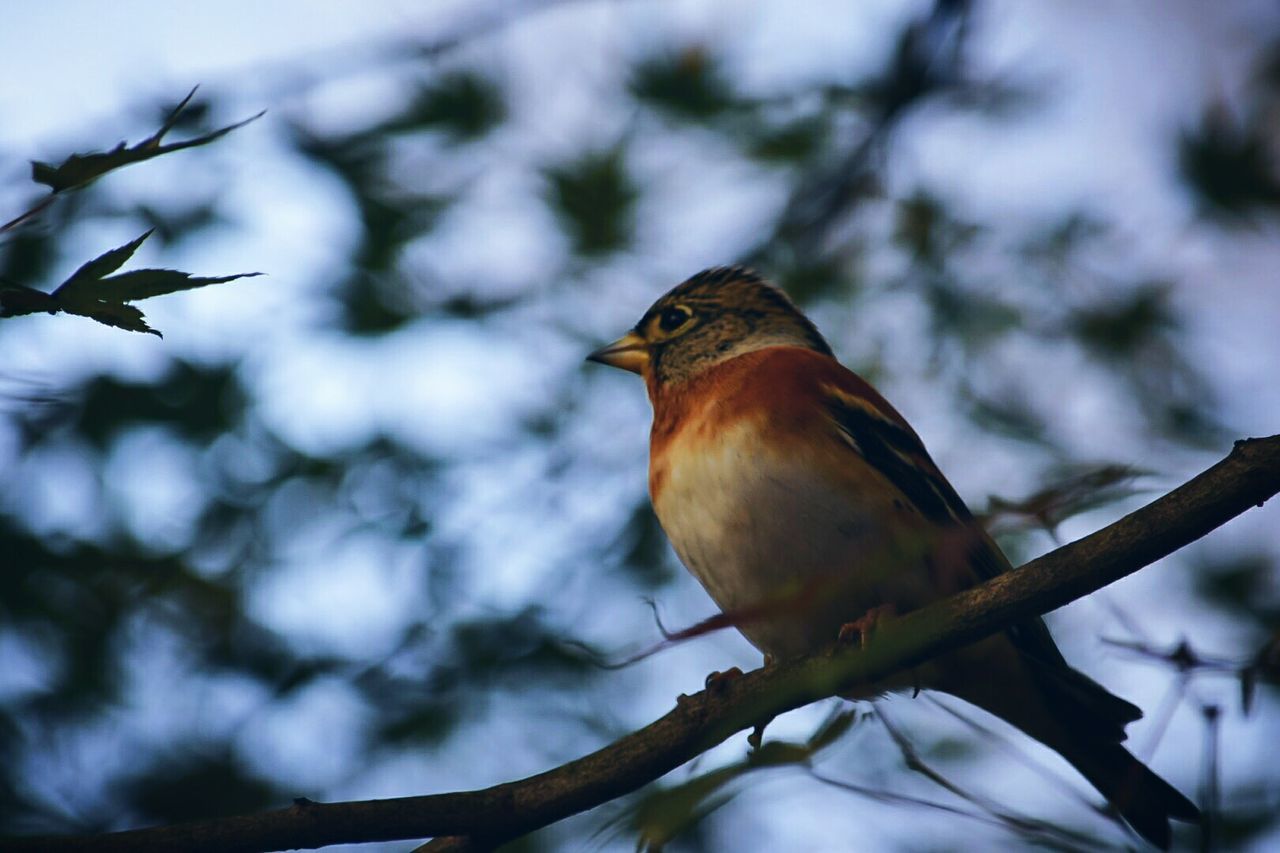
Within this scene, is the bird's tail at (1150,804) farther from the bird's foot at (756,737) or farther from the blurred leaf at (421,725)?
the blurred leaf at (421,725)

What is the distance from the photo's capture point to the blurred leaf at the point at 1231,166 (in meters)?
5.95

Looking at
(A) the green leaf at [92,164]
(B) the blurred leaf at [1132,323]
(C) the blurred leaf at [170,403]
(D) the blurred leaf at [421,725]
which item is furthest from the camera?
(B) the blurred leaf at [1132,323]

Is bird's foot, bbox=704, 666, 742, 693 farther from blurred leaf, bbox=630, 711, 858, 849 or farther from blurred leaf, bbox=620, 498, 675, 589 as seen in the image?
blurred leaf, bbox=620, 498, 675, 589

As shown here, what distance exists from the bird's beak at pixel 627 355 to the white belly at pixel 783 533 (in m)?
1.31

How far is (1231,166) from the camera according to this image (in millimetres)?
5996

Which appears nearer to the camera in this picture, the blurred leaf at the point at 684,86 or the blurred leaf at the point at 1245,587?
the blurred leaf at the point at 1245,587

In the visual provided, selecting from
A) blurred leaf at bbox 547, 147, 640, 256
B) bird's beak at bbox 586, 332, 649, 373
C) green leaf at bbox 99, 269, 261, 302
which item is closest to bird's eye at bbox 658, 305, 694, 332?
bird's beak at bbox 586, 332, 649, 373

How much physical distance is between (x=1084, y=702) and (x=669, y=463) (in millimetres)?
1851

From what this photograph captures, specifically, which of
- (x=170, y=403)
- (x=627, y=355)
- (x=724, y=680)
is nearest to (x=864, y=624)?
(x=724, y=680)

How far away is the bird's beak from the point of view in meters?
6.03

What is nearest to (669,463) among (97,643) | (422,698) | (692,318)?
(692,318)

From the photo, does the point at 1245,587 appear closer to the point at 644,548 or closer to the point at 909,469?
the point at 909,469

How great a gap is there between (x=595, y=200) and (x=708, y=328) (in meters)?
1.19

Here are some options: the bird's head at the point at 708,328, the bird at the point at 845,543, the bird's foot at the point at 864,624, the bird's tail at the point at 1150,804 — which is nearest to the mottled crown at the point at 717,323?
the bird's head at the point at 708,328
